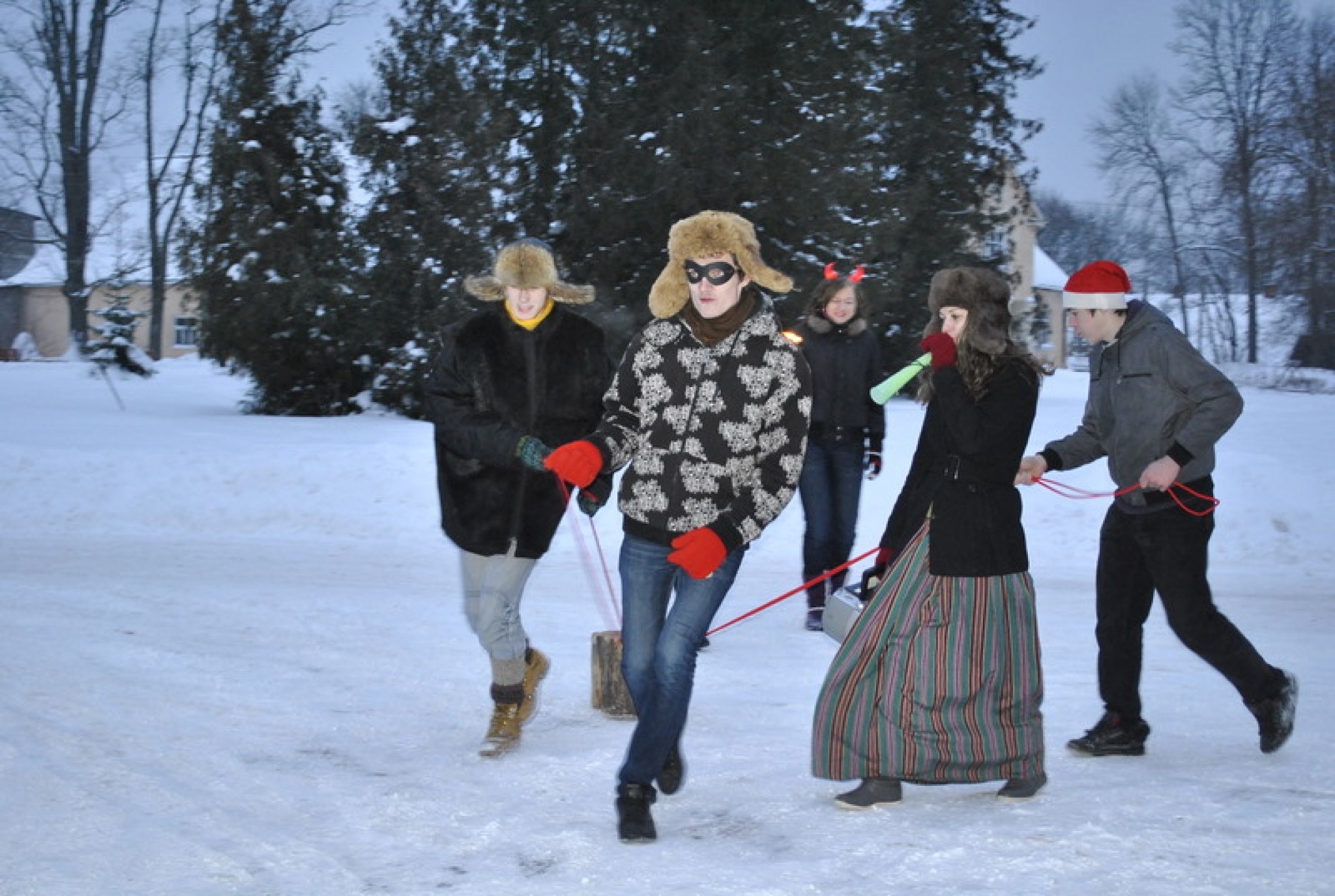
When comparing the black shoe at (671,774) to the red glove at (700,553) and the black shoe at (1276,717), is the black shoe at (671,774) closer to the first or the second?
the red glove at (700,553)

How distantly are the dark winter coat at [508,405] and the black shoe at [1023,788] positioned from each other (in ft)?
5.97

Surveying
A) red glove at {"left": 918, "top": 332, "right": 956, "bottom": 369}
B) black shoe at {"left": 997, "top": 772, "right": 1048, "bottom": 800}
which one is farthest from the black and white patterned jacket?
black shoe at {"left": 997, "top": 772, "right": 1048, "bottom": 800}

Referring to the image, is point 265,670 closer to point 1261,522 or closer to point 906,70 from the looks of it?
point 1261,522

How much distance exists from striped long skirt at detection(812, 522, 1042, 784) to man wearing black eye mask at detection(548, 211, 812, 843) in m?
0.49

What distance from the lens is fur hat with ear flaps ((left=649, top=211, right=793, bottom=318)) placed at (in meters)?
4.25

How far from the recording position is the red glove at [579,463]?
172 inches

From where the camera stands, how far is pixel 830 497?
7.64 metres

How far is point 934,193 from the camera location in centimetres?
2208

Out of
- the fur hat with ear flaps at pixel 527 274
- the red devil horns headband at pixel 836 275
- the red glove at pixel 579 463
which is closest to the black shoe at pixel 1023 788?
the red glove at pixel 579 463

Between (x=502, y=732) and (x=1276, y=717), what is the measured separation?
2.72 metres

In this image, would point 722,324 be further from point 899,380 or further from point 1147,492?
point 1147,492

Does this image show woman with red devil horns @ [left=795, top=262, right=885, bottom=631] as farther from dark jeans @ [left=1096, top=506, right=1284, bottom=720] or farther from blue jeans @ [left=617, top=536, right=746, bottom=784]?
blue jeans @ [left=617, top=536, right=746, bottom=784]

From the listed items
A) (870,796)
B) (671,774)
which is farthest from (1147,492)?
(671,774)

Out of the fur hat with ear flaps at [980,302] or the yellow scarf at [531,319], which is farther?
the yellow scarf at [531,319]
